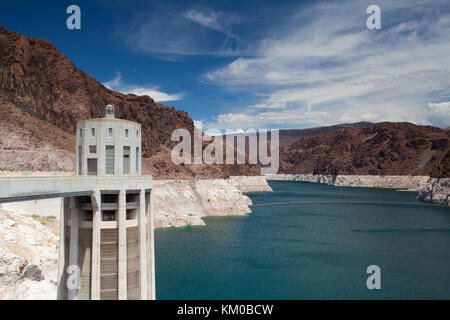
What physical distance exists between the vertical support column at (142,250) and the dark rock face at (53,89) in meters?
101

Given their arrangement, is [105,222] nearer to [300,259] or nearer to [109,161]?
[109,161]

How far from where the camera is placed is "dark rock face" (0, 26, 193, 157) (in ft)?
352

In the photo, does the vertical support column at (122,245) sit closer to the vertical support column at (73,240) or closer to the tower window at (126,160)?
the tower window at (126,160)

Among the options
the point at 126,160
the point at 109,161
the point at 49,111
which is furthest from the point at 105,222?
the point at 49,111

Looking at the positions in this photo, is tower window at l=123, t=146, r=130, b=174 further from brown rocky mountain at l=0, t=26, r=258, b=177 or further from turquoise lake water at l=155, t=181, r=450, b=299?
brown rocky mountain at l=0, t=26, r=258, b=177

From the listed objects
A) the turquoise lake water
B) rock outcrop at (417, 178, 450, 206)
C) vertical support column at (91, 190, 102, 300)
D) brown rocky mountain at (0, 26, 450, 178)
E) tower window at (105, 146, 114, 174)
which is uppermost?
brown rocky mountain at (0, 26, 450, 178)

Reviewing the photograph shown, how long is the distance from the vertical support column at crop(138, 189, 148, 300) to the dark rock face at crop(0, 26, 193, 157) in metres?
101

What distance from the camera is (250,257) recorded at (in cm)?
5525

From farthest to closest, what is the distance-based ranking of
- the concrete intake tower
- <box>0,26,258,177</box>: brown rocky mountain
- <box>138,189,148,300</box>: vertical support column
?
1. <box>0,26,258,177</box>: brown rocky mountain
2. <box>138,189,148,300</box>: vertical support column
3. the concrete intake tower

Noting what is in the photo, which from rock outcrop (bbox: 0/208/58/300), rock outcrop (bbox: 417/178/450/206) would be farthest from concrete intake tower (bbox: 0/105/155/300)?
rock outcrop (bbox: 417/178/450/206)

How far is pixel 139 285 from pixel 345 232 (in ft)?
219

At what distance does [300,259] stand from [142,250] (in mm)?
39073
